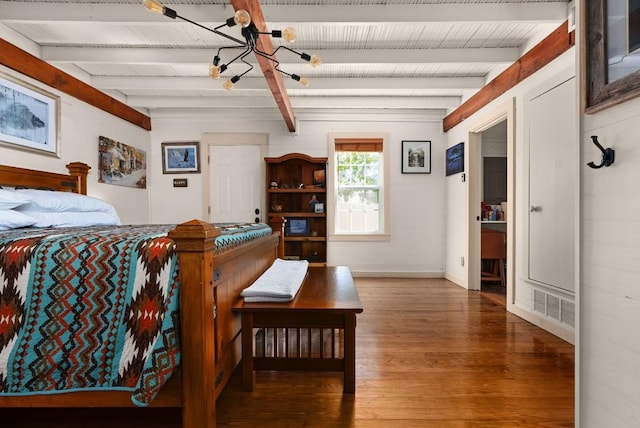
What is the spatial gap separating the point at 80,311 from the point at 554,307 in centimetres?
311

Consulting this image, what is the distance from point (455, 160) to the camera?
451 centimetres

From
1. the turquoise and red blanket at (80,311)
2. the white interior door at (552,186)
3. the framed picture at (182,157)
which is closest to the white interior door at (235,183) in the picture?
the framed picture at (182,157)

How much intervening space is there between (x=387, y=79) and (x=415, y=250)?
2.44m

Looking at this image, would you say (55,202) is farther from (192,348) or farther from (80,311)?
(192,348)

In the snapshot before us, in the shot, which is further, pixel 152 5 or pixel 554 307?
pixel 554 307

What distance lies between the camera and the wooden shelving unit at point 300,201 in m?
4.65

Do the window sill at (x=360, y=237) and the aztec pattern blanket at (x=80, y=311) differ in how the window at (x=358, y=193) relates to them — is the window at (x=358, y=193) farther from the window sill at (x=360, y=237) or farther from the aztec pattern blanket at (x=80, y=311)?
the aztec pattern blanket at (x=80, y=311)

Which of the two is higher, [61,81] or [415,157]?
[61,81]

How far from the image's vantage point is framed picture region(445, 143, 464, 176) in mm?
4328

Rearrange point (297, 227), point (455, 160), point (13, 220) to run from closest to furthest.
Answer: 1. point (13, 220)
2. point (455, 160)
3. point (297, 227)

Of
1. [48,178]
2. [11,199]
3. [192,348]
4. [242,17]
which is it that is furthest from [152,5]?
[48,178]

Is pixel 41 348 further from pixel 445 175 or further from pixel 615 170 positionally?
pixel 445 175

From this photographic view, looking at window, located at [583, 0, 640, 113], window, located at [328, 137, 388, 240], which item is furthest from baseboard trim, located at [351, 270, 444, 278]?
window, located at [583, 0, 640, 113]

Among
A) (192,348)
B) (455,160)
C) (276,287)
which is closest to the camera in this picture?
(192,348)
